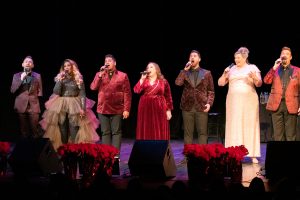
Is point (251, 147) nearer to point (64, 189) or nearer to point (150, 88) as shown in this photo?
point (150, 88)

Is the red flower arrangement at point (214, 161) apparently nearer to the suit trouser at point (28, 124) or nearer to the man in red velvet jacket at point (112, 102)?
the man in red velvet jacket at point (112, 102)

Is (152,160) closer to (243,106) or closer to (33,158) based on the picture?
(33,158)

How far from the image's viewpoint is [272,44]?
10.7 m

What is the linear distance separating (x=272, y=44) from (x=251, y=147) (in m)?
4.10

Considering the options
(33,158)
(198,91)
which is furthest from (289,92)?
(33,158)

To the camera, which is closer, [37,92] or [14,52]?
[37,92]

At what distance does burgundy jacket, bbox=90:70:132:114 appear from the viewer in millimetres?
7184

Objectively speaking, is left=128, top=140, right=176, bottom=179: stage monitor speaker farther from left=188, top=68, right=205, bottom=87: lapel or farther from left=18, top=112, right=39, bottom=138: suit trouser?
left=18, top=112, right=39, bottom=138: suit trouser

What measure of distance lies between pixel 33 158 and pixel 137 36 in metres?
6.72

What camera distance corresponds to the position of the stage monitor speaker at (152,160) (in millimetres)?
5156

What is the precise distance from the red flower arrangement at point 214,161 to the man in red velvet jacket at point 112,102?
2196 millimetres

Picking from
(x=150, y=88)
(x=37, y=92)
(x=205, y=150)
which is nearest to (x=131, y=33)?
(x=37, y=92)

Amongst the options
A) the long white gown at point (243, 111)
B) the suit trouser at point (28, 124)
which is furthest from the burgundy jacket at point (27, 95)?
the long white gown at point (243, 111)

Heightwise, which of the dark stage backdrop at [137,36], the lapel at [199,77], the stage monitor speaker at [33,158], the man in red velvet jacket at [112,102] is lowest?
the stage monitor speaker at [33,158]
